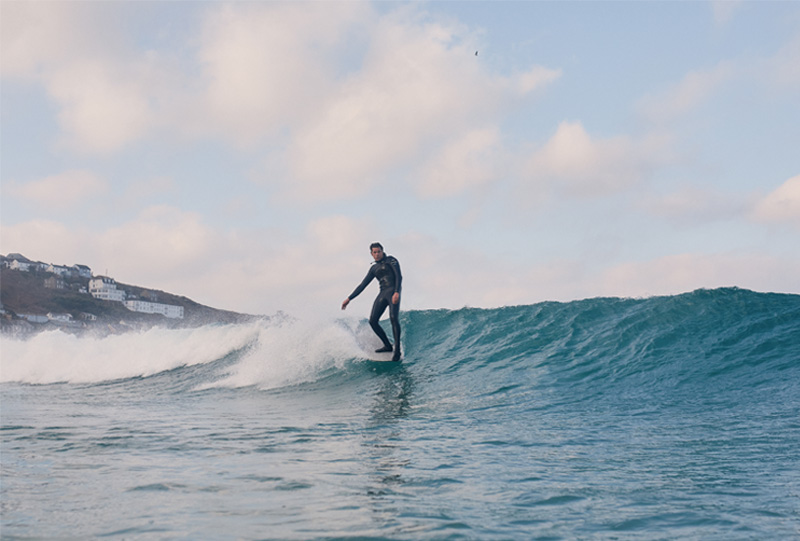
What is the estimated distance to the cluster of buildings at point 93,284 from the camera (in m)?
95.6

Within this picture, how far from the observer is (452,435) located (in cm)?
617

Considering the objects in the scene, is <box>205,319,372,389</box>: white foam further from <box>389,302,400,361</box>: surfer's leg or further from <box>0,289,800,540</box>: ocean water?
<box>389,302,400,361</box>: surfer's leg

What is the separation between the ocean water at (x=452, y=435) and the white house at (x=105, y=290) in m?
94.1

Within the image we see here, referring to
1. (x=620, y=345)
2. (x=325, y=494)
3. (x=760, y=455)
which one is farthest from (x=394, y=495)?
(x=620, y=345)

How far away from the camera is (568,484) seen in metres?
4.19

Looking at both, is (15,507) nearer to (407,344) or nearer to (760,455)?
(760,455)

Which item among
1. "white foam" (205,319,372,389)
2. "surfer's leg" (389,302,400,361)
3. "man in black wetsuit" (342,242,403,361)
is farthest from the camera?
"white foam" (205,319,372,389)

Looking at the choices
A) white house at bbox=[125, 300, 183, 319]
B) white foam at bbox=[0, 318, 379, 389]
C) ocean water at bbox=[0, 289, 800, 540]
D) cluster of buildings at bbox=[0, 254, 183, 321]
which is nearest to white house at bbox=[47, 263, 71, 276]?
cluster of buildings at bbox=[0, 254, 183, 321]

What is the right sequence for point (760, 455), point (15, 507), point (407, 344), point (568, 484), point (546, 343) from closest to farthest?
point (15, 507) → point (568, 484) → point (760, 455) → point (546, 343) → point (407, 344)

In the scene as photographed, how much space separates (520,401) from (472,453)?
3.28 m

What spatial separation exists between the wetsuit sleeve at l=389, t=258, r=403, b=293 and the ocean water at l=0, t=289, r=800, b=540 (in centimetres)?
160

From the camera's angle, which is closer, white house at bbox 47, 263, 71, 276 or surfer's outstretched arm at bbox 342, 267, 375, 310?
surfer's outstretched arm at bbox 342, 267, 375, 310

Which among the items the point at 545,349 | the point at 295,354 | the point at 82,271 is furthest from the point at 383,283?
the point at 82,271

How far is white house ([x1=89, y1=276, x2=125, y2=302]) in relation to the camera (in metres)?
100
